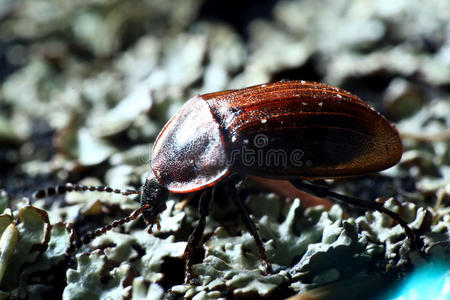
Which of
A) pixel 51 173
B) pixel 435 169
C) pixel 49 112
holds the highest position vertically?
pixel 49 112

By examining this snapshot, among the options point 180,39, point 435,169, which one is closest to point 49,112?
point 180,39

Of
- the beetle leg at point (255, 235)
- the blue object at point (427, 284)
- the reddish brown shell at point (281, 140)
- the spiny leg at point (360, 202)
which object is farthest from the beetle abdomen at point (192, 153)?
the blue object at point (427, 284)

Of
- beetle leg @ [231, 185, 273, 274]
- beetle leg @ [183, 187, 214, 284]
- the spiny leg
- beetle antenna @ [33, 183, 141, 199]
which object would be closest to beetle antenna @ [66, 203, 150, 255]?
beetle antenna @ [33, 183, 141, 199]

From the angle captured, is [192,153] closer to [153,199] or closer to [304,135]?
[153,199]

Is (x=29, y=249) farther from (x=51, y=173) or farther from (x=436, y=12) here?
(x=436, y=12)

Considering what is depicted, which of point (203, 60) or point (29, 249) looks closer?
point (29, 249)

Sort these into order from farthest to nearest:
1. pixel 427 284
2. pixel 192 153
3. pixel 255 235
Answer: pixel 192 153 → pixel 255 235 → pixel 427 284

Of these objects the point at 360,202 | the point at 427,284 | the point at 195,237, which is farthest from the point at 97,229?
the point at 427,284
